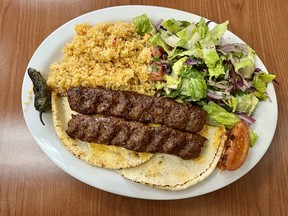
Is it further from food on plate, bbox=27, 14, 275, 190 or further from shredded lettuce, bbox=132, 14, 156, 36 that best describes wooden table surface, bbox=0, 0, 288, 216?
shredded lettuce, bbox=132, 14, 156, 36

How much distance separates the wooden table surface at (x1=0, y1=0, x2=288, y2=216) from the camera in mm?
2883

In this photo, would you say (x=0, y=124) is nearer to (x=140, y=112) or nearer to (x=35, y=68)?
(x=35, y=68)

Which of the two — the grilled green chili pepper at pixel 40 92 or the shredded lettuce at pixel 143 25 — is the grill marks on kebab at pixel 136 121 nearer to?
the grilled green chili pepper at pixel 40 92

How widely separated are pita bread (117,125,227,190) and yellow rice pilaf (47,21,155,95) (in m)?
0.60

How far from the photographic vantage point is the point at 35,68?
3.04 metres

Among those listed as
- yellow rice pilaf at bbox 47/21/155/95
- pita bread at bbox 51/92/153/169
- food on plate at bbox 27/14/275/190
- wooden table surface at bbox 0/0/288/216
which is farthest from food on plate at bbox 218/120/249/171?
→ yellow rice pilaf at bbox 47/21/155/95

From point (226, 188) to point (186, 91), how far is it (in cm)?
84

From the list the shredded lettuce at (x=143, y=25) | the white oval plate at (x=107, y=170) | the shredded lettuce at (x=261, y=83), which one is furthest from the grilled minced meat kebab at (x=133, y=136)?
the shredded lettuce at (x=143, y=25)

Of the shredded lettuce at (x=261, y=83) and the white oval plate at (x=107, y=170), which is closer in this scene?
the white oval plate at (x=107, y=170)

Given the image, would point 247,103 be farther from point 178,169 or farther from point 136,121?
point 136,121

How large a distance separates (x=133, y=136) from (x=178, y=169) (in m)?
0.42

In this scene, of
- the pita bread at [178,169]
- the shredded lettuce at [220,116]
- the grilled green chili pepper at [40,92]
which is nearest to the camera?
the pita bread at [178,169]

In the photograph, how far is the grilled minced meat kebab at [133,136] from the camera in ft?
9.25

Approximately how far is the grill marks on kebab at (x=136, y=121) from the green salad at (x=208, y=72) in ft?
0.48
